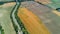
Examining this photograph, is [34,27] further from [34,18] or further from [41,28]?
[34,18]

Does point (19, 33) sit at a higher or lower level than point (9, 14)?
lower

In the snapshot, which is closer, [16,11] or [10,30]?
[10,30]

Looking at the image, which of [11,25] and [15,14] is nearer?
[11,25]

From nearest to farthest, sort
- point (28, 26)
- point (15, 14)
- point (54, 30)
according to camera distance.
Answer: point (54, 30) < point (28, 26) < point (15, 14)

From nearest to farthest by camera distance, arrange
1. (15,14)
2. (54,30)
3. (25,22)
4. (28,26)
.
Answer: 1. (54,30)
2. (28,26)
3. (25,22)
4. (15,14)

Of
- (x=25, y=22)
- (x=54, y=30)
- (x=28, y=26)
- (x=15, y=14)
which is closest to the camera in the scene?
(x=54, y=30)

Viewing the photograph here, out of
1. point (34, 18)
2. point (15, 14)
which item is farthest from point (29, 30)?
point (15, 14)

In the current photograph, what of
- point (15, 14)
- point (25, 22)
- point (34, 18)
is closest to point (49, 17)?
point (34, 18)

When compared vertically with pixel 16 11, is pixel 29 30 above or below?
below

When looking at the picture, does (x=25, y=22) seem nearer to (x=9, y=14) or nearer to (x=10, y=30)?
(x=10, y=30)
